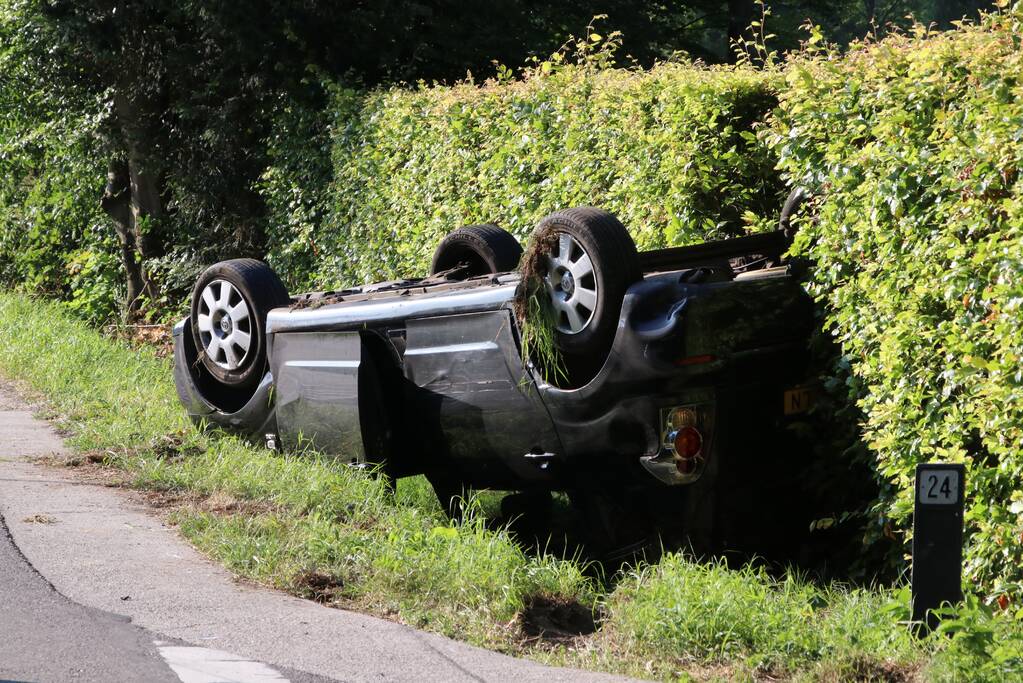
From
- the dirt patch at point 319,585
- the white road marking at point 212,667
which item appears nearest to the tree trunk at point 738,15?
the dirt patch at point 319,585

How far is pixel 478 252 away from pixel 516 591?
3298 mm

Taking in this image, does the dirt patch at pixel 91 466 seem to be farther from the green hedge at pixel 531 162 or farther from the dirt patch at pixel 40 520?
the green hedge at pixel 531 162

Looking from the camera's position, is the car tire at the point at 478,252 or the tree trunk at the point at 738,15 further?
the tree trunk at the point at 738,15

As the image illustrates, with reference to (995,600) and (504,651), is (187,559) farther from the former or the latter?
(995,600)

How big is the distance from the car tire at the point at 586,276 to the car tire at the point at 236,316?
8.18 ft

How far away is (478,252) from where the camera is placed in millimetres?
8234

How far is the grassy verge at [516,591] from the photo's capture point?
4.71m

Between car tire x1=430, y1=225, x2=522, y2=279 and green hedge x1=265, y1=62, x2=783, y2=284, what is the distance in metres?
0.87

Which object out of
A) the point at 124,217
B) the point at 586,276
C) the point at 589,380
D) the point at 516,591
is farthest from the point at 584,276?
the point at 124,217

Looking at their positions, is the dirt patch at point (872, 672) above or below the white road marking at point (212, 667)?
below

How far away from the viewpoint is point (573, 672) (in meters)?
4.67

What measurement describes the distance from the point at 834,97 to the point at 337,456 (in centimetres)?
347

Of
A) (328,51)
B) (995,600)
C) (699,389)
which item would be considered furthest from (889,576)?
(328,51)

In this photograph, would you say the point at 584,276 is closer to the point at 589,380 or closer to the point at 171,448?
the point at 589,380
